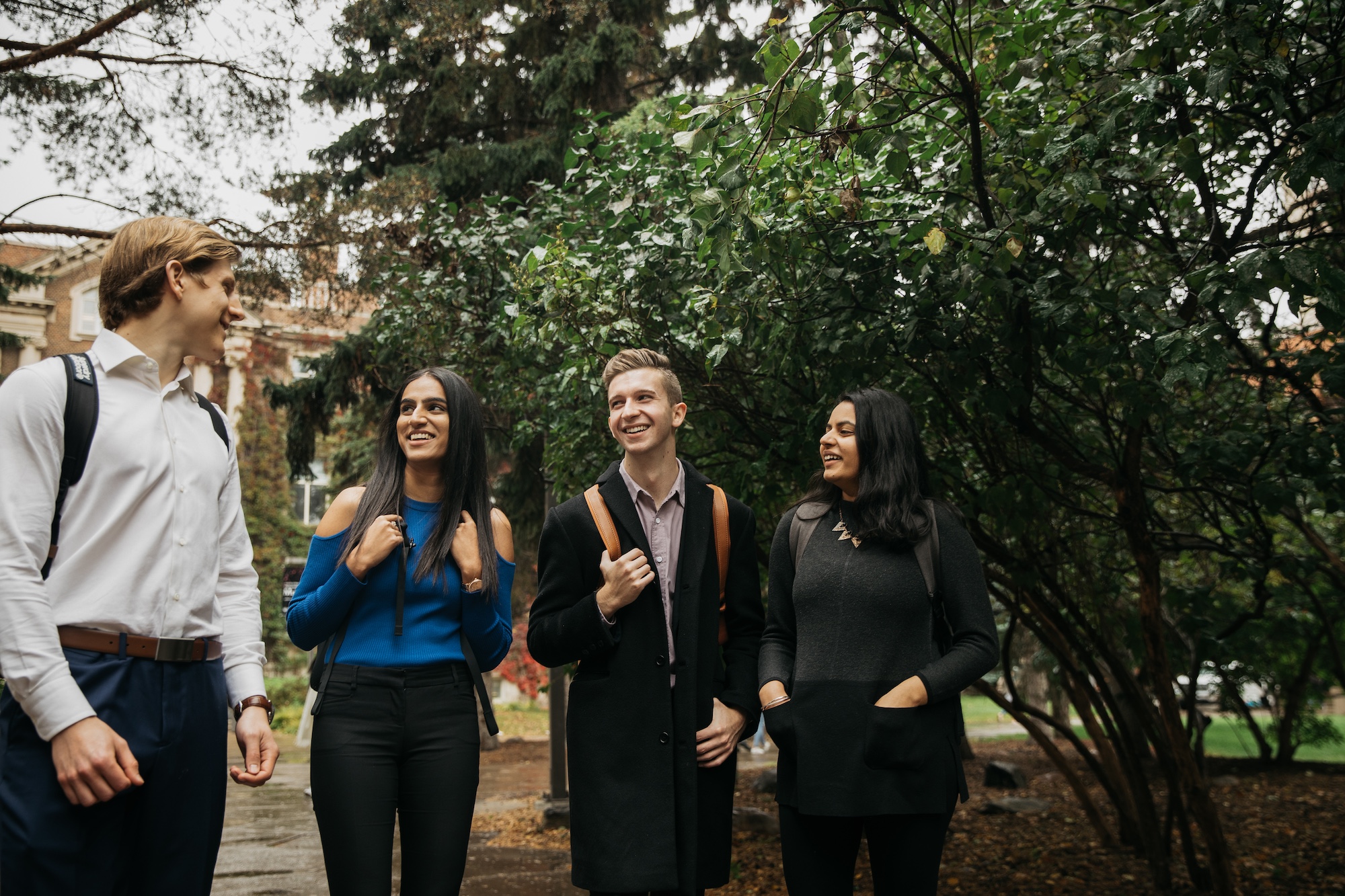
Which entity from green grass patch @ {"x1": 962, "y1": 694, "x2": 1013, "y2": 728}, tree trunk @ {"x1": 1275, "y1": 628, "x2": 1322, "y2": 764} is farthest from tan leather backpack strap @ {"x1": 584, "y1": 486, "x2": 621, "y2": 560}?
green grass patch @ {"x1": 962, "y1": 694, "x2": 1013, "y2": 728}

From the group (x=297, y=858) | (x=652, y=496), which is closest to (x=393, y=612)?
(x=652, y=496)

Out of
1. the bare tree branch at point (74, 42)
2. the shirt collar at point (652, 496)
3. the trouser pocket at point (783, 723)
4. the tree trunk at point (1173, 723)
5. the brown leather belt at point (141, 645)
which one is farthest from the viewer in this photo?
the bare tree branch at point (74, 42)

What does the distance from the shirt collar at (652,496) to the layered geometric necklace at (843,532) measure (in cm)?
48

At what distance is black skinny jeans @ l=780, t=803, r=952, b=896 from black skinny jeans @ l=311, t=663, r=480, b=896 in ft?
3.05

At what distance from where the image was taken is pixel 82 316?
2834 centimetres

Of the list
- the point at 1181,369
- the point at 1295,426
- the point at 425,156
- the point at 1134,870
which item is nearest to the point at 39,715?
the point at 1181,369

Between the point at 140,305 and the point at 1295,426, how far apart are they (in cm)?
443

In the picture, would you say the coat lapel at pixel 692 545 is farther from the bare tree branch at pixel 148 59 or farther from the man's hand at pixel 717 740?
the bare tree branch at pixel 148 59

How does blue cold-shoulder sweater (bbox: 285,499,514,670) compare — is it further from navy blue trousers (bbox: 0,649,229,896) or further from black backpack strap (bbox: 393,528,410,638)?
navy blue trousers (bbox: 0,649,229,896)

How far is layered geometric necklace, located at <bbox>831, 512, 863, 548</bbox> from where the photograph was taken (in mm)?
3113

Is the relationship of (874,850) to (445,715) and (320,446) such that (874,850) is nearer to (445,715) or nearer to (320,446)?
(445,715)

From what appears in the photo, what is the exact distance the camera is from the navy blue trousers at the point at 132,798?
76.1 inches

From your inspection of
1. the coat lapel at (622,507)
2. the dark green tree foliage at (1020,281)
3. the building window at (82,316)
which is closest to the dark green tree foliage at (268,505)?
the building window at (82,316)

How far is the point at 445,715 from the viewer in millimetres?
2883
